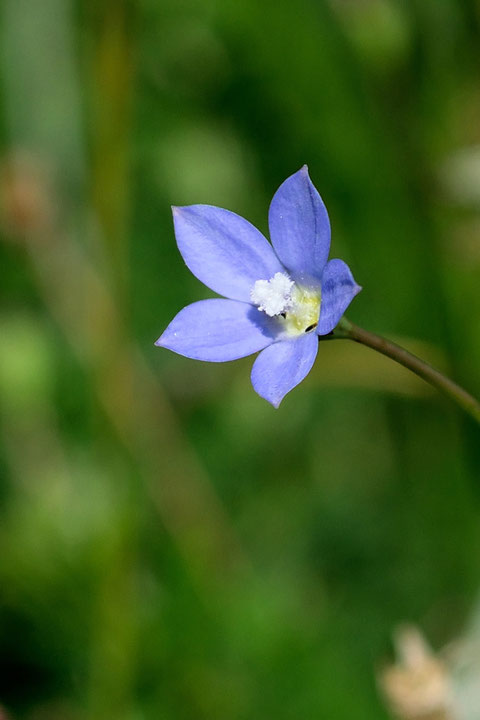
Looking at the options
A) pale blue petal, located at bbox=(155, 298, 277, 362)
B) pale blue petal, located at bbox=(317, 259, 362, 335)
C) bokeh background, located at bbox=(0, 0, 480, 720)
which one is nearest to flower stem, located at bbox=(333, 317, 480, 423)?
pale blue petal, located at bbox=(317, 259, 362, 335)

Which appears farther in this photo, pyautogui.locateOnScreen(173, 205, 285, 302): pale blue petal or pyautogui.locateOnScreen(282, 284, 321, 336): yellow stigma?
pyautogui.locateOnScreen(282, 284, 321, 336): yellow stigma

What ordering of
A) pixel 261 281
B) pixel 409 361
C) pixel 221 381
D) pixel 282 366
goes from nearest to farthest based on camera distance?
pixel 409 361
pixel 282 366
pixel 261 281
pixel 221 381

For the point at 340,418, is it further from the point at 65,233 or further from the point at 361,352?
the point at 65,233

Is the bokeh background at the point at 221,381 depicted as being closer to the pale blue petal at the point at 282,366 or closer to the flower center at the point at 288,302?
the flower center at the point at 288,302

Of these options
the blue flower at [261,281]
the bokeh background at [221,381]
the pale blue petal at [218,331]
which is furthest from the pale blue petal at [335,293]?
the bokeh background at [221,381]

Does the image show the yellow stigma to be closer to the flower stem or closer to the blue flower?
the blue flower

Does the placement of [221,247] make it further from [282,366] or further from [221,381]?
[221,381]

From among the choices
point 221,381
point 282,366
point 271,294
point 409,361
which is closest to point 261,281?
point 271,294
